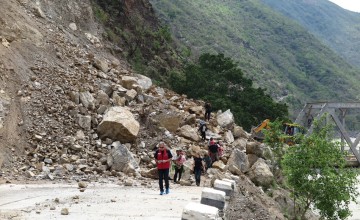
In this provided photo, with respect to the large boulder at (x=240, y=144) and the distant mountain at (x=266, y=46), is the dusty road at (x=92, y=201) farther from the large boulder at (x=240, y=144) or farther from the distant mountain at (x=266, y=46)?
the distant mountain at (x=266, y=46)

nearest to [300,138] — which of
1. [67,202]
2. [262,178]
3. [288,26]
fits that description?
[262,178]

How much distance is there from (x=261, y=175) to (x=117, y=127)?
6.66 m

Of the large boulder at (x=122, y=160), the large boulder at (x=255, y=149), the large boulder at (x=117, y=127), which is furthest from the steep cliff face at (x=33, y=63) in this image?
the large boulder at (x=255, y=149)

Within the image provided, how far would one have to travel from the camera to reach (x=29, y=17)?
20297 mm

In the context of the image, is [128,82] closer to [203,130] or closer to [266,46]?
[203,130]

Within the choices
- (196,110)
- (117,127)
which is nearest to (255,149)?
(196,110)

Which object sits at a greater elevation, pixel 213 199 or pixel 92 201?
pixel 213 199

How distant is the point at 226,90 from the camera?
36219mm

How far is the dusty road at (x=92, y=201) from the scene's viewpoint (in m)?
8.44

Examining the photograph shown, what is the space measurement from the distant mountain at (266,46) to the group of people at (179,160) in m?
56.6

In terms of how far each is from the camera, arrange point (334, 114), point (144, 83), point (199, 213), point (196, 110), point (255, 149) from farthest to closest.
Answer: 1. point (334, 114)
2. point (196, 110)
3. point (144, 83)
4. point (255, 149)
5. point (199, 213)

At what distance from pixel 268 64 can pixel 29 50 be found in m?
84.7

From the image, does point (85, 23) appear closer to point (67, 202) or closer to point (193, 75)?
point (193, 75)

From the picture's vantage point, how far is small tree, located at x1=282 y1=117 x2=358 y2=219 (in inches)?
472
